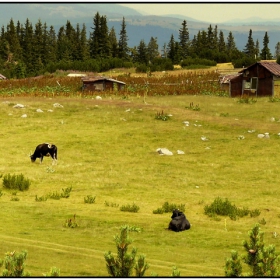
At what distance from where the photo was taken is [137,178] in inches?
1053

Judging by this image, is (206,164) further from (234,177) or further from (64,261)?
(64,261)

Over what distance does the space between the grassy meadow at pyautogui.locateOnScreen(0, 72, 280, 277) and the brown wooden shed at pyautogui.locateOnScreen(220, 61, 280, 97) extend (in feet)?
35.7

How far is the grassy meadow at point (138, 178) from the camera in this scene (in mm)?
14625

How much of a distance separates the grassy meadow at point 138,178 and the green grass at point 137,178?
5cm

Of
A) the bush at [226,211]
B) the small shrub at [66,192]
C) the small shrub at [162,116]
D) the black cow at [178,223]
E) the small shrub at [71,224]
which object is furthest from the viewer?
the small shrub at [162,116]

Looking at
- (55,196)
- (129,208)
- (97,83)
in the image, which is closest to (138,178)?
(55,196)

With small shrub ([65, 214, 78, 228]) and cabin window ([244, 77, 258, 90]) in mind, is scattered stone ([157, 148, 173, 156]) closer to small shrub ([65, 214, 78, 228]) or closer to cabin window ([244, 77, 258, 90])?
small shrub ([65, 214, 78, 228])

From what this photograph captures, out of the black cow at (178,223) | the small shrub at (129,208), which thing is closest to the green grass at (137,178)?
the small shrub at (129,208)

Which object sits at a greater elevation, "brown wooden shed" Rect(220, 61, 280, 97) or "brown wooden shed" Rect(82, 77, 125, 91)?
"brown wooden shed" Rect(220, 61, 280, 97)

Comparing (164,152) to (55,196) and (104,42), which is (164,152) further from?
(104,42)

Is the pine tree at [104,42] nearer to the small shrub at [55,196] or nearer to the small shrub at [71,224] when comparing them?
the small shrub at [55,196]

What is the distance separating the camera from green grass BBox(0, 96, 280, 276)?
1461 centimetres

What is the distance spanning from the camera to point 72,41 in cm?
12788

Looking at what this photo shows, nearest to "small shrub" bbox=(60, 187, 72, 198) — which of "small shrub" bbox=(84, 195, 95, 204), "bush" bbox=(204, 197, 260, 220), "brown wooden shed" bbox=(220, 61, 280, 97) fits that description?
"small shrub" bbox=(84, 195, 95, 204)
